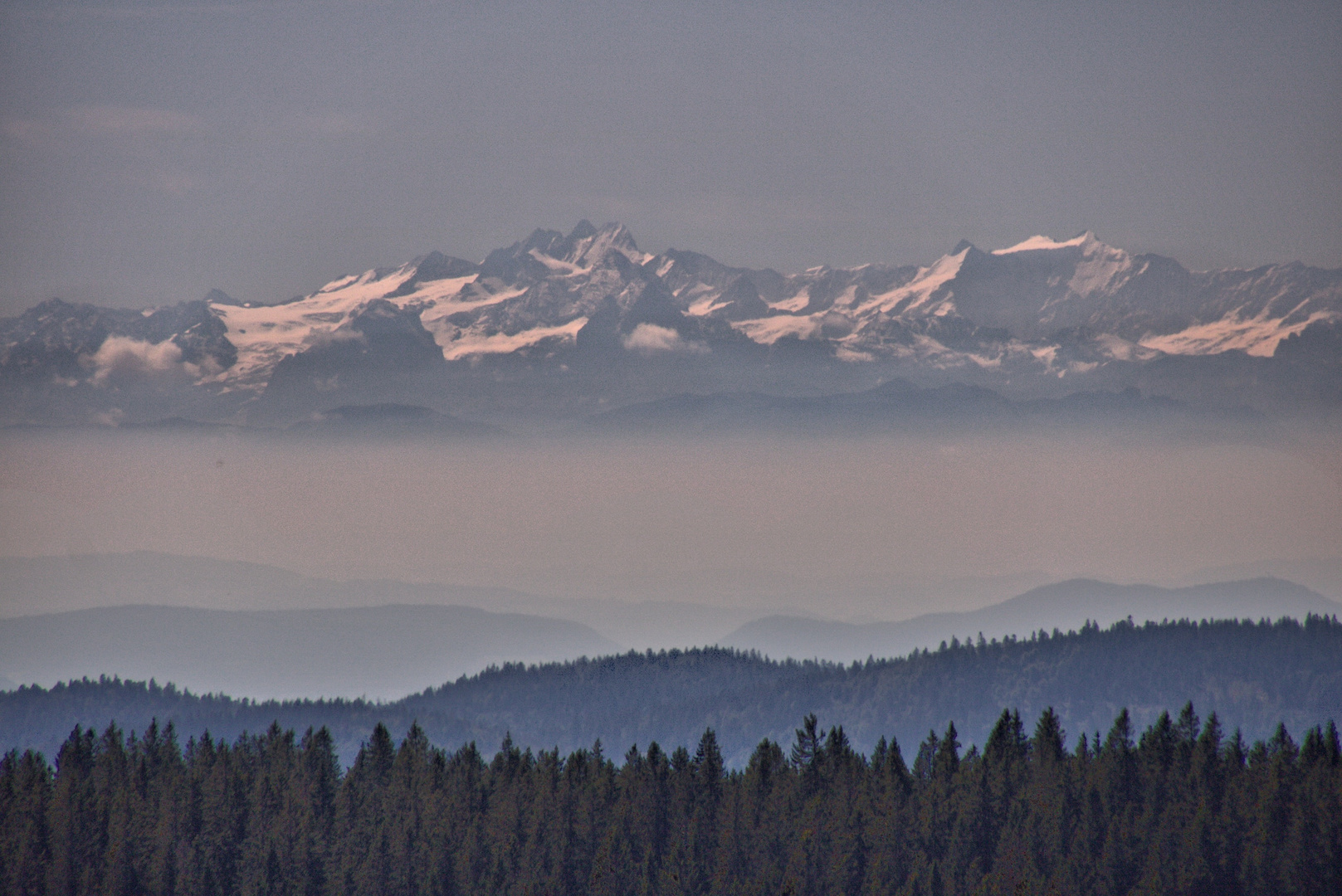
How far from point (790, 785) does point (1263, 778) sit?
45.9 meters

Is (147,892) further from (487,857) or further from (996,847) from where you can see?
(996,847)

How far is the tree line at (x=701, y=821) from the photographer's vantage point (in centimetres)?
13412

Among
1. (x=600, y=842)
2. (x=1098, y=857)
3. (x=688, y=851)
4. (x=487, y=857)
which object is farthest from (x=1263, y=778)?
(x=487, y=857)

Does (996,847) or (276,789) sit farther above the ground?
(276,789)

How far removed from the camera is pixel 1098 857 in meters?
137

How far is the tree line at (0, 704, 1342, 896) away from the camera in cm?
13412

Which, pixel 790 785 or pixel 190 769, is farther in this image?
pixel 190 769

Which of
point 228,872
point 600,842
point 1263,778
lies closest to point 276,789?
point 228,872

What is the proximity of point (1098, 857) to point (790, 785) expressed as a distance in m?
31.1

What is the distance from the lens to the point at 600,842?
5792 inches

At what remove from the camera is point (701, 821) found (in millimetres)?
147750

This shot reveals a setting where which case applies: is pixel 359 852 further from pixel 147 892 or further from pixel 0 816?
pixel 0 816

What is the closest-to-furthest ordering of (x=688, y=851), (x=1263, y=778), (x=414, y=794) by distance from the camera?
(x=1263, y=778) < (x=688, y=851) < (x=414, y=794)

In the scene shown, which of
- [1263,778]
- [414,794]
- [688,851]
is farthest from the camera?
[414,794]
